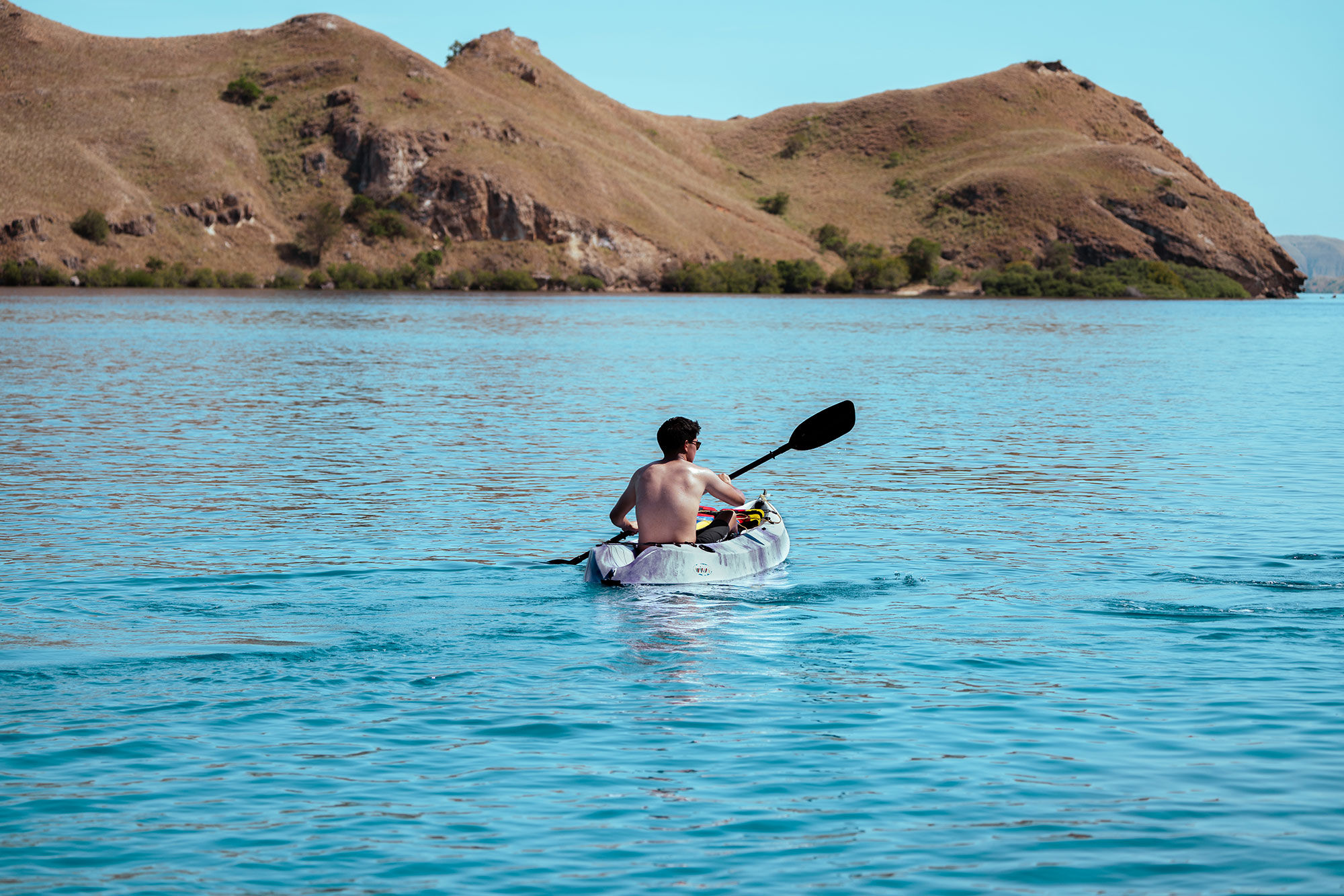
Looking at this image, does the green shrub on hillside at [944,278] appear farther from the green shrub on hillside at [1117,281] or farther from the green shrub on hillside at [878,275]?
the green shrub on hillside at [878,275]

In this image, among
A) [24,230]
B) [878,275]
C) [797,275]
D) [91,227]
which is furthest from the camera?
[878,275]

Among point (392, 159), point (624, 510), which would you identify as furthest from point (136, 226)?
point (624, 510)

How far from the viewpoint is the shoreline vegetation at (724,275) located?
117 metres

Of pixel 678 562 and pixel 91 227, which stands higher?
pixel 91 227

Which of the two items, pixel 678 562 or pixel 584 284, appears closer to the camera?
pixel 678 562

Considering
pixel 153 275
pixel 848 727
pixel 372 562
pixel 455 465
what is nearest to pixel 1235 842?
pixel 848 727

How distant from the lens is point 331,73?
158625 mm

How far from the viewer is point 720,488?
13305 millimetres

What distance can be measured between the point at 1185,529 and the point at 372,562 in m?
9.63

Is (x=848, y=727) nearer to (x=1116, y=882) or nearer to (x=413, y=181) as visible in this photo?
(x=1116, y=882)

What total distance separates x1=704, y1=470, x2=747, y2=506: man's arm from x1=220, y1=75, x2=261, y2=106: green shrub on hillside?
15126 cm

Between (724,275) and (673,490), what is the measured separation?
13162 centimetres

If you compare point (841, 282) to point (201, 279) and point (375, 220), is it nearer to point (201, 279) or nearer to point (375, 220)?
point (375, 220)

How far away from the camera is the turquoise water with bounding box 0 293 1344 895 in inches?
280
